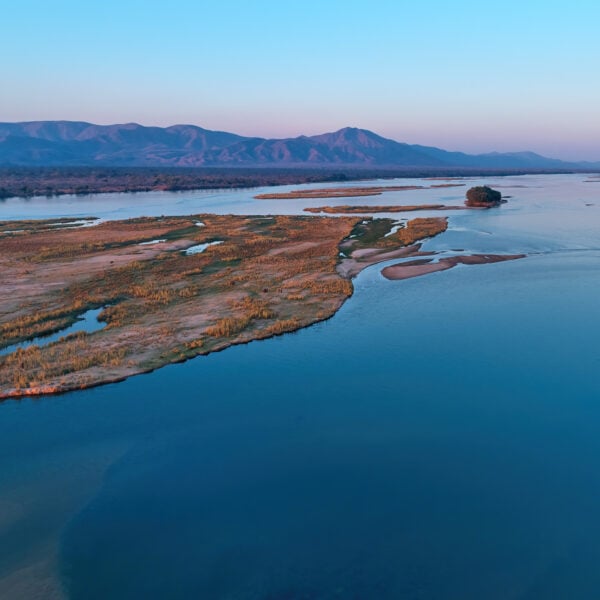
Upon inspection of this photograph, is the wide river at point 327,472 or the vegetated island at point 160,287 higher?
the vegetated island at point 160,287

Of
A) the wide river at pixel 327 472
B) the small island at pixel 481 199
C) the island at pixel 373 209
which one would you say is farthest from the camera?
the small island at pixel 481 199

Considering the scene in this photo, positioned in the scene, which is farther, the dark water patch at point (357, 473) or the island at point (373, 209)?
the island at point (373, 209)

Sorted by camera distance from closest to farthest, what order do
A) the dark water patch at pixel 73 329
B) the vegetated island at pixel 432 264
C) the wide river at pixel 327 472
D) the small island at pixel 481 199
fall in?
the wide river at pixel 327 472, the dark water patch at pixel 73 329, the vegetated island at pixel 432 264, the small island at pixel 481 199

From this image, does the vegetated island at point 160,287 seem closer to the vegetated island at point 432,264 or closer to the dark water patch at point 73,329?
the dark water patch at point 73,329

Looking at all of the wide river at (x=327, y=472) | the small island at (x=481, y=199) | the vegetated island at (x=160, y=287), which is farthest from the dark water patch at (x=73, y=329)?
the small island at (x=481, y=199)

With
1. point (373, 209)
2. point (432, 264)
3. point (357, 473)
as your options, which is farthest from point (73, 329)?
point (373, 209)

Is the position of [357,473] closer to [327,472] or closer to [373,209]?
[327,472]

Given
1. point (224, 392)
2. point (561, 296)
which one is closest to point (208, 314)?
point (224, 392)

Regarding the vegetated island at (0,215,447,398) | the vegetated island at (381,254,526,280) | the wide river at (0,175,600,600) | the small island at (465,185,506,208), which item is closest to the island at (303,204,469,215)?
the small island at (465,185,506,208)

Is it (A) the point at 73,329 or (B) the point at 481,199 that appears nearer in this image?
(A) the point at 73,329
